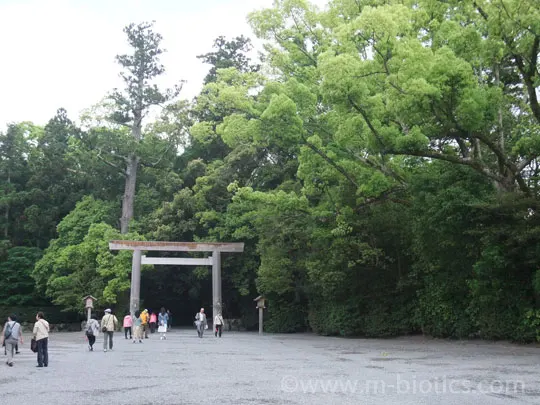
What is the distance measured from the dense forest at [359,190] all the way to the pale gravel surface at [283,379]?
149 inches

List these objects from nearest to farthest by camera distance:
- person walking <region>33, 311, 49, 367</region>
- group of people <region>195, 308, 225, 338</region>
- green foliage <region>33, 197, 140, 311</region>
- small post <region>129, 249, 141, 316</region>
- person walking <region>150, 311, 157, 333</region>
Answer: person walking <region>33, 311, 49, 367</region> < group of people <region>195, 308, 225, 338</region> < small post <region>129, 249, 141, 316</region> < person walking <region>150, 311, 157, 333</region> < green foliage <region>33, 197, 140, 311</region>

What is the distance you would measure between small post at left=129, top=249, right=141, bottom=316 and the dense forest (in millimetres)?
2600

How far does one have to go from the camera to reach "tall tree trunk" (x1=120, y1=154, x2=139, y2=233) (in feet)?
127

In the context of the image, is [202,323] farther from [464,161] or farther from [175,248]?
[464,161]

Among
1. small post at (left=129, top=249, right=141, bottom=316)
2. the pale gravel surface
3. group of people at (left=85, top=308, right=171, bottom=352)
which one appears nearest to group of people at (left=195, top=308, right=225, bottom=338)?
group of people at (left=85, top=308, right=171, bottom=352)

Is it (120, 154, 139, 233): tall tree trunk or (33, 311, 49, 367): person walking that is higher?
(120, 154, 139, 233): tall tree trunk

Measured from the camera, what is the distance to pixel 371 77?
52.1ft

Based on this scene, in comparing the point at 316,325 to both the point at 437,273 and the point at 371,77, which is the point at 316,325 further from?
the point at 371,77

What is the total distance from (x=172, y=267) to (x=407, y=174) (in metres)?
23.4

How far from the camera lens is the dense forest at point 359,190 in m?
14.7

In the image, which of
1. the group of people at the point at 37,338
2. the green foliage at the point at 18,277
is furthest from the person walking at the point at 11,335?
the green foliage at the point at 18,277

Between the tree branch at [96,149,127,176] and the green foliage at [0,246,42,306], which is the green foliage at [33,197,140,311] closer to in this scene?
the green foliage at [0,246,42,306]

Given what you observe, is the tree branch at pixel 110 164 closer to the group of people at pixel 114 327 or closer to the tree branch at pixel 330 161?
the group of people at pixel 114 327

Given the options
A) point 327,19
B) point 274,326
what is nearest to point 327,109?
point 327,19
